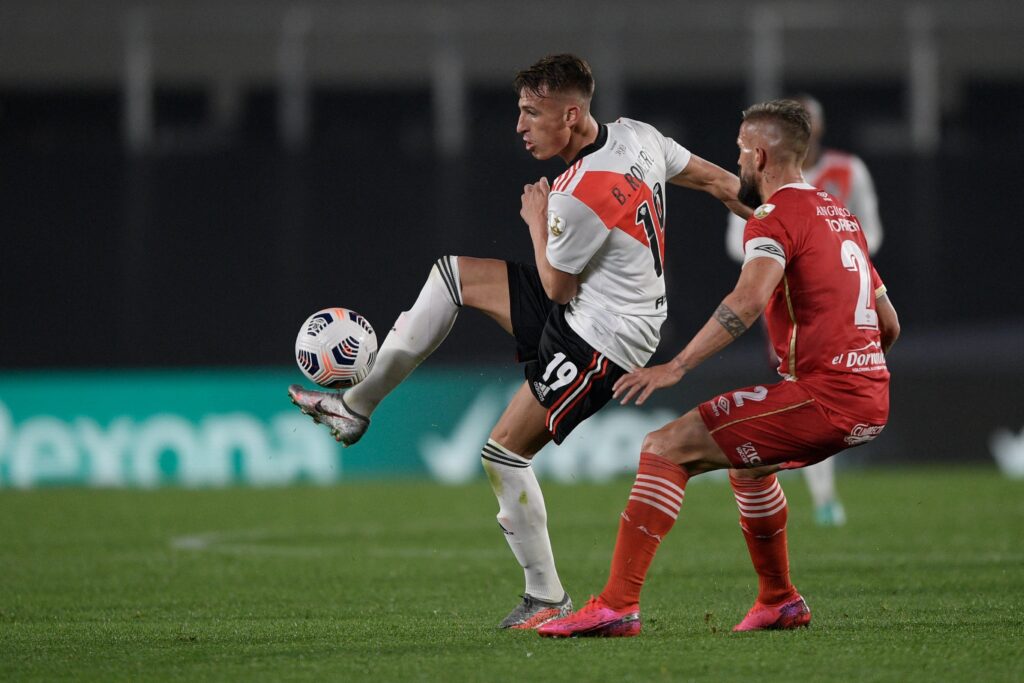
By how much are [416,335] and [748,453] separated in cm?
142

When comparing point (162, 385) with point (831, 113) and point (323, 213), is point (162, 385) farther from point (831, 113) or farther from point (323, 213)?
point (831, 113)

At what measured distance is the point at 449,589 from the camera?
22.7 ft

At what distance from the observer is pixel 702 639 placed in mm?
5176

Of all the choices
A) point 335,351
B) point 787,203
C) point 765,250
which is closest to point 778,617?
point 765,250

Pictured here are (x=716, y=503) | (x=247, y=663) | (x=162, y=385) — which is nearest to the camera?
(x=247, y=663)

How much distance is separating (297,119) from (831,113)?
560cm

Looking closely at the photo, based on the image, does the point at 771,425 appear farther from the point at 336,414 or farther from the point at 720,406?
the point at 336,414

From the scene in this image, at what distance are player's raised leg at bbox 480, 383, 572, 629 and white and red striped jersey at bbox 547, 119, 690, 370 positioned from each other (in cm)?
39

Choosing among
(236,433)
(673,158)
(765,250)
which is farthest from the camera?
(236,433)

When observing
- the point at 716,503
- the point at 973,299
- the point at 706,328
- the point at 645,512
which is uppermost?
the point at 706,328

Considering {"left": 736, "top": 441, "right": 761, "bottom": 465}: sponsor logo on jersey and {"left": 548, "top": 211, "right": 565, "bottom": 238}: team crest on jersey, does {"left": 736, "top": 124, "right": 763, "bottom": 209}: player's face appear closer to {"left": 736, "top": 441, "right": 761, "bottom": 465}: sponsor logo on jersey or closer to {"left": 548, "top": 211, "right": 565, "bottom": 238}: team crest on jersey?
{"left": 548, "top": 211, "right": 565, "bottom": 238}: team crest on jersey

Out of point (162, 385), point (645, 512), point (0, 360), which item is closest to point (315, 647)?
point (645, 512)

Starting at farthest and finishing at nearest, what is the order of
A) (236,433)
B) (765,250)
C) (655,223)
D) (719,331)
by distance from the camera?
1. (236,433)
2. (655,223)
3. (765,250)
4. (719,331)

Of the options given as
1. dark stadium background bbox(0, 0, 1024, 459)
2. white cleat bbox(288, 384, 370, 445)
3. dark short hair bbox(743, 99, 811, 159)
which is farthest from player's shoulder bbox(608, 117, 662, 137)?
dark stadium background bbox(0, 0, 1024, 459)
